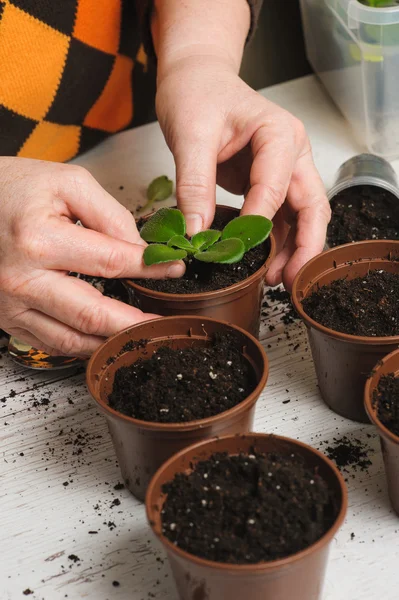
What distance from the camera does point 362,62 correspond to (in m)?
1.56

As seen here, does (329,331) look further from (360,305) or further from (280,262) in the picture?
(280,262)

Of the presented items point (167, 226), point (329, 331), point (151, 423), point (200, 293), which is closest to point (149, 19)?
point (167, 226)

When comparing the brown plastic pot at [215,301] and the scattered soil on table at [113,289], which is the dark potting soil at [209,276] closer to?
the brown plastic pot at [215,301]

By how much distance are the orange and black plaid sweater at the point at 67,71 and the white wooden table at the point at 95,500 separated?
1.73 feet

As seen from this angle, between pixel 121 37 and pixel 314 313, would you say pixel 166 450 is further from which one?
pixel 121 37

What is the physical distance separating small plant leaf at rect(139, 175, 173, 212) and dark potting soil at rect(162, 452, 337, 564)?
82 cm

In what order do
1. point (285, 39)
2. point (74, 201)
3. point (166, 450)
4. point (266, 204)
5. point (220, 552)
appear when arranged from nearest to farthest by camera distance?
point (220, 552)
point (166, 450)
point (74, 201)
point (266, 204)
point (285, 39)

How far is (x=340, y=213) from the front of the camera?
151 cm

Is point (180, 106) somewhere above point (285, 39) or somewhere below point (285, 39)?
above

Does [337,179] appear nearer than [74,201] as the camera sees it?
No

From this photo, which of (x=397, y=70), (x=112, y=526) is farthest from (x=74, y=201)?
(x=397, y=70)

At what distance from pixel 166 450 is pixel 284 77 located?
1.75m

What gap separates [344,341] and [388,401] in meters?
0.12

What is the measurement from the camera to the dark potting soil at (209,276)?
1.17 meters
